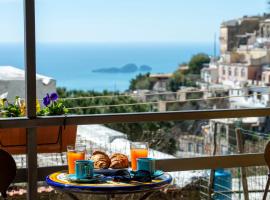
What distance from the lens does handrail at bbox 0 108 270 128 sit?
300 cm

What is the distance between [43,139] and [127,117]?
50 centimetres

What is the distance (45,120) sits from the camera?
3.06 meters

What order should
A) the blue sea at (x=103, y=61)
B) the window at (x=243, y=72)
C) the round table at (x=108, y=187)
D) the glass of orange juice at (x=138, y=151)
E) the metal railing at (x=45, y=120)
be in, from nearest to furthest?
the round table at (x=108, y=187)
the glass of orange juice at (x=138, y=151)
the metal railing at (x=45, y=120)
the window at (x=243, y=72)
the blue sea at (x=103, y=61)

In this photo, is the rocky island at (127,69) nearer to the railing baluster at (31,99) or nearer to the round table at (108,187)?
the railing baluster at (31,99)

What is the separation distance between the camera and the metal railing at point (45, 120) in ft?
9.85

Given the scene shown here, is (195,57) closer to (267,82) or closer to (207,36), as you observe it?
(207,36)

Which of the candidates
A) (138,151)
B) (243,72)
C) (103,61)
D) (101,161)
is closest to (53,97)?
(101,161)

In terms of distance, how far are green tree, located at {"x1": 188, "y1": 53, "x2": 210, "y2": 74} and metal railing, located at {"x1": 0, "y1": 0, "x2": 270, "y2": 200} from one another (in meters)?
9.08

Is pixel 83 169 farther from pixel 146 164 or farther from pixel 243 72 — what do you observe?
pixel 243 72

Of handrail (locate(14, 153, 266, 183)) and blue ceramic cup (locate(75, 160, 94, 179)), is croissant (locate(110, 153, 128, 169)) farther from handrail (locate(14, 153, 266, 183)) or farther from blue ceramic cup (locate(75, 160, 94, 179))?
handrail (locate(14, 153, 266, 183))

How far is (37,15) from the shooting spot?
308 centimetres

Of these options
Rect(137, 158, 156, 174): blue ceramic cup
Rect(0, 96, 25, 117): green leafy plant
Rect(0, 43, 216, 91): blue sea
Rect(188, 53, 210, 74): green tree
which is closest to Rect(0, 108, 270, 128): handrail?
Rect(0, 96, 25, 117): green leafy plant

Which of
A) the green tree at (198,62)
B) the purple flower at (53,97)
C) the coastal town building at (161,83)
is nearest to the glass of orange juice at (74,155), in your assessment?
the purple flower at (53,97)

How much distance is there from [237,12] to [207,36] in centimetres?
204
